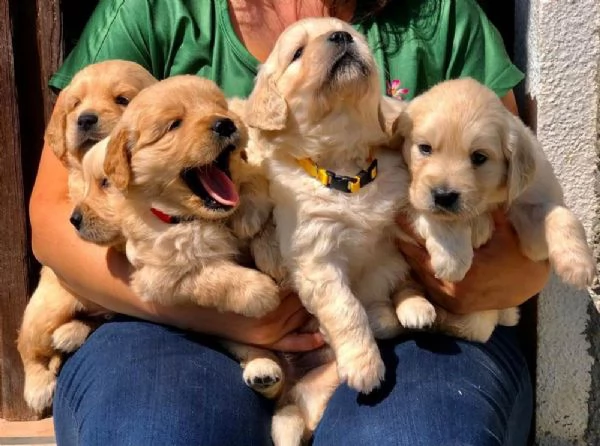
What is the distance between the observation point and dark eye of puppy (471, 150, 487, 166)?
2047mm

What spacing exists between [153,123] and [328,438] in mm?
937

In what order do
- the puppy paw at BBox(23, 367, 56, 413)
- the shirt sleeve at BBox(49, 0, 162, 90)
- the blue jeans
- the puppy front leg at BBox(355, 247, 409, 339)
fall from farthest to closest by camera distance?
the puppy paw at BBox(23, 367, 56, 413)
the shirt sleeve at BBox(49, 0, 162, 90)
the puppy front leg at BBox(355, 247, 409, 339)
the blue jeans

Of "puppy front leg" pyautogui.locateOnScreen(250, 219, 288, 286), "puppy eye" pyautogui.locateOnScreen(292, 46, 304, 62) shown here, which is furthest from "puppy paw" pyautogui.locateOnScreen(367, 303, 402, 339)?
"puppy eye" pyautogui.locateOnScreen(292, 46, 304, 62)

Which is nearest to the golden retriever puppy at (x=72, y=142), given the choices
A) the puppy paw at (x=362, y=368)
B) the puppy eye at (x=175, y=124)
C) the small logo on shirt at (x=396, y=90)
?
the puppy eye at (x=175, y=124)

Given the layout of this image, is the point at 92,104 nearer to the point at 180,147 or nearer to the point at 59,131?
the point at 59,131

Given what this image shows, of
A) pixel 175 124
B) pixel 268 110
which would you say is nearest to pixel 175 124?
pixel 175 124

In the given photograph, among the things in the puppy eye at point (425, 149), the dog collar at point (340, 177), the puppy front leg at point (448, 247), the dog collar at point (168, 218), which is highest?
the puppy eye at point (425, 149)

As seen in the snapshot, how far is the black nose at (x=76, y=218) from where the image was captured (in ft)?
7.36

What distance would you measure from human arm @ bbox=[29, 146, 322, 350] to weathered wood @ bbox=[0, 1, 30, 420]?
1.58 feet

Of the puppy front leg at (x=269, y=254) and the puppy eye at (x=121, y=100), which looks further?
the puppy eye at (x=121, y=100)

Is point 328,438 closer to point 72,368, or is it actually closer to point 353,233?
point 353,233

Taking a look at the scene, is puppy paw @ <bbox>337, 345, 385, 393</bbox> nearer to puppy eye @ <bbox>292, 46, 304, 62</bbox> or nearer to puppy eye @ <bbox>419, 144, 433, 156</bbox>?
puppy eye @ <bbox>419, 144, 433, 156</bbox>

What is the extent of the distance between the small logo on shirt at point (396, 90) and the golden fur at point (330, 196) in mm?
413

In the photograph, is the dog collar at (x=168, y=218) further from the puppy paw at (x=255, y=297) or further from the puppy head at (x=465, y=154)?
the puppy head at (x=465, y=154)
